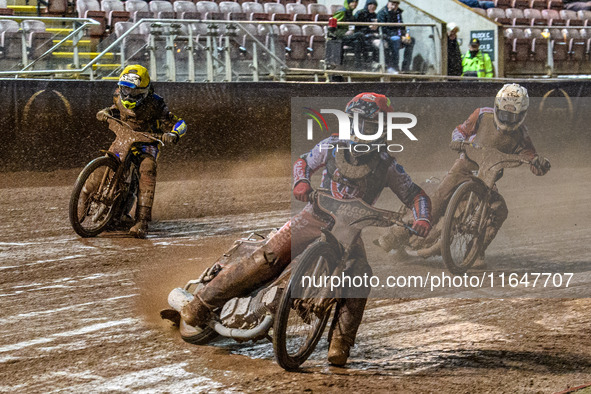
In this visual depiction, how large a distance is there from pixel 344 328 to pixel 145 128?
16.9ft

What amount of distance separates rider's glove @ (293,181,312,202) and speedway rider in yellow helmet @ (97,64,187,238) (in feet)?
15.1

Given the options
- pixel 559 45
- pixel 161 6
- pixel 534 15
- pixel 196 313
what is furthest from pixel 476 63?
pixel 196 313

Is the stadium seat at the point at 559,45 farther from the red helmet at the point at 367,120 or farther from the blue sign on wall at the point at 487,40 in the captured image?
the red helmet at the point at 367,120

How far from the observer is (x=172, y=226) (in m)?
10.4

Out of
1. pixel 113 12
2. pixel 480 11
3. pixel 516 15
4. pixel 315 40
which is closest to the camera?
pixel 315 40

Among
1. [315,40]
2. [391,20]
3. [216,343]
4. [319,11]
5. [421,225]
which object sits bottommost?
[216,343]

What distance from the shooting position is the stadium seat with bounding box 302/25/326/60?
1375 centimetres

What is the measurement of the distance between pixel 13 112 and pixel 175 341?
773 centimetres

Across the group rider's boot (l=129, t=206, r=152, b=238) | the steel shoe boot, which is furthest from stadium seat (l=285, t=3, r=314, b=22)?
the steel shoe boot

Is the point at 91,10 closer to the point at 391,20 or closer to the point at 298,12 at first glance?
the point at 298,12

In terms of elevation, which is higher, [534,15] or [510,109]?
[534,15]

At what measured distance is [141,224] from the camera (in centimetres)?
952

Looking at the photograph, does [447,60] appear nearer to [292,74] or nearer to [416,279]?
[292,74]

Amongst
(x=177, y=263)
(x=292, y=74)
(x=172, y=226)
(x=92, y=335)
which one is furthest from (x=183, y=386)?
(x=292, y=74)
